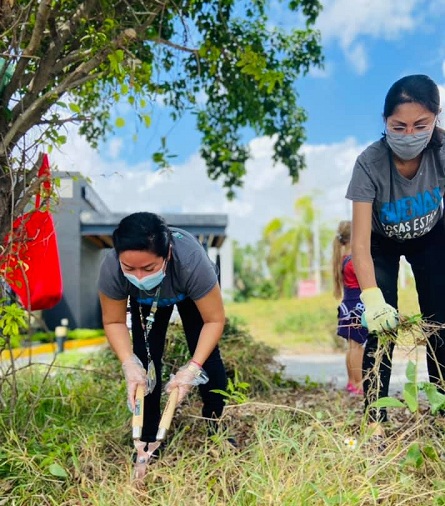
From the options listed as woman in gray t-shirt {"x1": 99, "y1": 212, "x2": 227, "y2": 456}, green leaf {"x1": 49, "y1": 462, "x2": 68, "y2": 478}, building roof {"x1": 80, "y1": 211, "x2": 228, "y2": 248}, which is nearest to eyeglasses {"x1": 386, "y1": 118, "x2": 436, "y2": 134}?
woman in gray t-shirt {"x1": 99, "y1": 212, "x2": 227, "y2": 456}

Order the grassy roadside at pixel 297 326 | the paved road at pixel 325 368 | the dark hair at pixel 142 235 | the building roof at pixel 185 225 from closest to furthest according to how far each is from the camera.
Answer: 1. the dark hair at pixel 142 235
2. the paved road at pixel 325 368
3. the grassy roadside at pixel 297 326
4. the building roof at pixel 185 225

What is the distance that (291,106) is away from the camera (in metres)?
5.46

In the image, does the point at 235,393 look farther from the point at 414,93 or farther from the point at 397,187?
the point at 414,93

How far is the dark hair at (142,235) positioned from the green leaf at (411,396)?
950mm

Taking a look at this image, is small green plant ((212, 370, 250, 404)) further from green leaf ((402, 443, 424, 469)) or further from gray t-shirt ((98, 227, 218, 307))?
green leaf ((402, 443, 424, 469))

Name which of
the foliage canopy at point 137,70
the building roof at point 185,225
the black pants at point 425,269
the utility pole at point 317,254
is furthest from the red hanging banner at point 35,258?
the utility pole at point 317,254

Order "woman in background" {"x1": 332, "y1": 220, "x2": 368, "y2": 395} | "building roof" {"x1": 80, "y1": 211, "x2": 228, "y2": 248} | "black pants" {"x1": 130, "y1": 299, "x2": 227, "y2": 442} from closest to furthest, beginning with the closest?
→ "black pants" {"x1": 130, "y1": 299, "x2": 227, "y2": 442}
"woman in background" {"x1": 332, "y1": 220, "x2": 368, "y2": 395}
"building roof" {"x1": 80, "y1": 211, "x2": 228, "y2": 248}

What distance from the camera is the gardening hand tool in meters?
2.26

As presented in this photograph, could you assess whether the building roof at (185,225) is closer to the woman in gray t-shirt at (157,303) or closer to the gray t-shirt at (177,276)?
the woman in gray t-shirt at (157,303)

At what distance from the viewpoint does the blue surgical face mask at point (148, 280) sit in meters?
2.32

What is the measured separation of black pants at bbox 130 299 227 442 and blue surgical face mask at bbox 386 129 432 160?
3.38ft

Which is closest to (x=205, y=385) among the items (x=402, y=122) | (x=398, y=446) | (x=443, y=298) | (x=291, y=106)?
(x=398, y=446)

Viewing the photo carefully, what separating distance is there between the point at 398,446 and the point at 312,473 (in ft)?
1.07

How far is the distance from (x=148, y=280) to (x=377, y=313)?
33.1 inches
